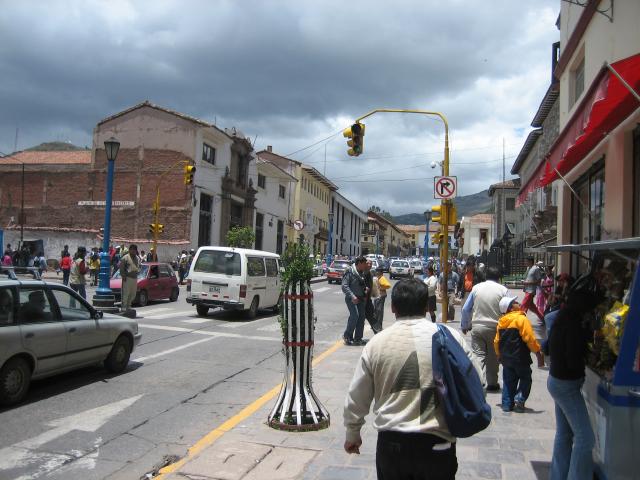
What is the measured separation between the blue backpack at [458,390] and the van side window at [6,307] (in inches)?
222

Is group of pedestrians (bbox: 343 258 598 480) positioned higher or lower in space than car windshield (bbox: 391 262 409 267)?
lower

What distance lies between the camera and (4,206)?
39188mm

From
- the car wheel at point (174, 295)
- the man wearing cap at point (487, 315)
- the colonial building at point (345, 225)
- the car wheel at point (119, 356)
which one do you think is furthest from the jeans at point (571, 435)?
the colonial building at point (345, 225)

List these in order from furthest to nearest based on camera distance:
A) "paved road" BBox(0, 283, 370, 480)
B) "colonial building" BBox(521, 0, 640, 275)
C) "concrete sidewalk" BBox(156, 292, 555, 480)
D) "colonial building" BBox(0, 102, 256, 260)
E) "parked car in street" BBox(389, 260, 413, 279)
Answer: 1. "parked car in street" BBox(389, 260, 413, 279)
2. "colonial building" BBox(0, 102, 256, 260)
3. "colonial building" BBox(521, 0, 640, 275)
4. "paved road" BBox(0, 283, 370, 480)
5. "concrete sidewalk" BBox(156, 292, 555, 480)

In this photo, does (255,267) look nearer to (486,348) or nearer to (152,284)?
(152,284)

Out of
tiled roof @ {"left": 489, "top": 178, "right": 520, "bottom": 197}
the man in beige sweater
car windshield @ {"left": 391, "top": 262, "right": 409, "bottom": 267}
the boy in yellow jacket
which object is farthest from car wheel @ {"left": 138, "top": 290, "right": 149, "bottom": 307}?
tiled roof @ {"left": 489, "top": 178, "right": 520, "bottom": 197}

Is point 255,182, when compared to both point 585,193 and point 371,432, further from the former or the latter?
point 371,432

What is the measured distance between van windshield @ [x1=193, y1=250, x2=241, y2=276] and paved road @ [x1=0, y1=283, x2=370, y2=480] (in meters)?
3.43

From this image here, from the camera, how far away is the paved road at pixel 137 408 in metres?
5.10

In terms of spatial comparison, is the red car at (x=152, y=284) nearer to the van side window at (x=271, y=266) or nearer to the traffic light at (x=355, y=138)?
the van side window at (x=271, y=266)

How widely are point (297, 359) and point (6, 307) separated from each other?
3.48 m

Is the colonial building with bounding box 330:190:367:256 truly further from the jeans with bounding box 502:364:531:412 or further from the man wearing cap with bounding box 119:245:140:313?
the jeans with bounding box 502:364:531:412

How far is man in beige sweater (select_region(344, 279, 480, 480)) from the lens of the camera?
2787 millimetres

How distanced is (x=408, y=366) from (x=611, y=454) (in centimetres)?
135
